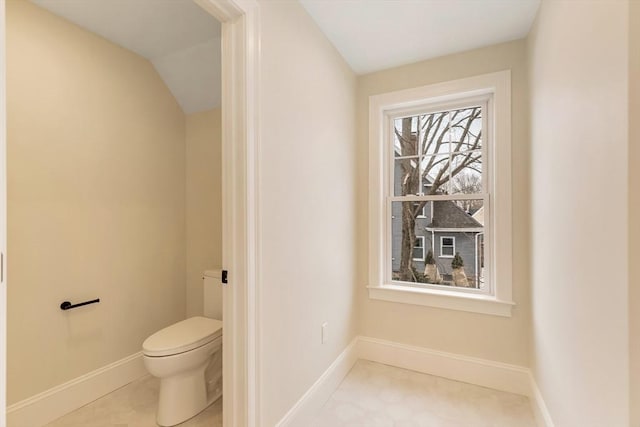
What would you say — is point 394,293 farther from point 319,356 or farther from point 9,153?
point 9,153

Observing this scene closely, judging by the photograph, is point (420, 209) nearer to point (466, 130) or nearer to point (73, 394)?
point (466, 130)

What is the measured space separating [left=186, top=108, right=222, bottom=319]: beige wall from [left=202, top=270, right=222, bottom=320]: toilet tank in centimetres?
29

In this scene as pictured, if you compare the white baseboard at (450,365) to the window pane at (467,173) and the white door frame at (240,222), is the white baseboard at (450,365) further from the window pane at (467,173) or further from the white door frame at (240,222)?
the white door frame at (240,222)

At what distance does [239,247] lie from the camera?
1265mm

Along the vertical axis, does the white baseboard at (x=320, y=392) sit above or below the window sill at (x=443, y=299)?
below

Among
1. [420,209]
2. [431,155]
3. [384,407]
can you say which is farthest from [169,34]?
[384,407]

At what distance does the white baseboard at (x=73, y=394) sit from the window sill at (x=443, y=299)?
1.92 meters

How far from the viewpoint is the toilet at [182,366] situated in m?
1.65

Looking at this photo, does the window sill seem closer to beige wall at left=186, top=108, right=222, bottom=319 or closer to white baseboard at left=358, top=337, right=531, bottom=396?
white baseboard at left=358, top=337, right=531, bottom=396

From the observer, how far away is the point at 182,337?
1.77 m

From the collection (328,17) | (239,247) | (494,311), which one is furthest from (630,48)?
(494,311)

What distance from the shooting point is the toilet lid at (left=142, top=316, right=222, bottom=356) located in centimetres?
165

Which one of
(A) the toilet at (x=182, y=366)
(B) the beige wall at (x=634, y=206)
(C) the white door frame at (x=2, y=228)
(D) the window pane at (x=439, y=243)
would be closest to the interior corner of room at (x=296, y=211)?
(B) the beige wall at (x=634, y=206)

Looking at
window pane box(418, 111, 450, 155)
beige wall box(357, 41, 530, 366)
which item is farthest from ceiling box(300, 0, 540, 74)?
window pane box(418, 111, 450, 155)
